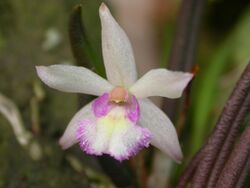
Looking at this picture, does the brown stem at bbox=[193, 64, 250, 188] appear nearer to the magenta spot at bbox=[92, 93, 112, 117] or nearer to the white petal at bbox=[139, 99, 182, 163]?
the white petal at bbox=[139, 99, 182, 163]

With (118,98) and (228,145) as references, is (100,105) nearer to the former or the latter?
(118,98)

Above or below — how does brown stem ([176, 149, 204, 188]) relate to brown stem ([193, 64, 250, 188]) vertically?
below

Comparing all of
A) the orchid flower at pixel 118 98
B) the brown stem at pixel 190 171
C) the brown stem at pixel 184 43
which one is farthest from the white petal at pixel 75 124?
the brown stem at pixel 184 43

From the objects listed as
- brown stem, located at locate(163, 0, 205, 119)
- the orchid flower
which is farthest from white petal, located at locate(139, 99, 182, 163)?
brown stem, located at locate(163, 0, 205, 119)

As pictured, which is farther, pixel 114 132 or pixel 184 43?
pixel 184 43

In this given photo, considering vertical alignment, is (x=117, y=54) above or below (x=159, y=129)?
above

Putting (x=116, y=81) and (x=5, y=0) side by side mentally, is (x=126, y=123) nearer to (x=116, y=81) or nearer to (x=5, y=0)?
(x=116, y=81)

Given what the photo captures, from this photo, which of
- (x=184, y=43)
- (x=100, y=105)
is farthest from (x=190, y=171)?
(x=184, y=43)
